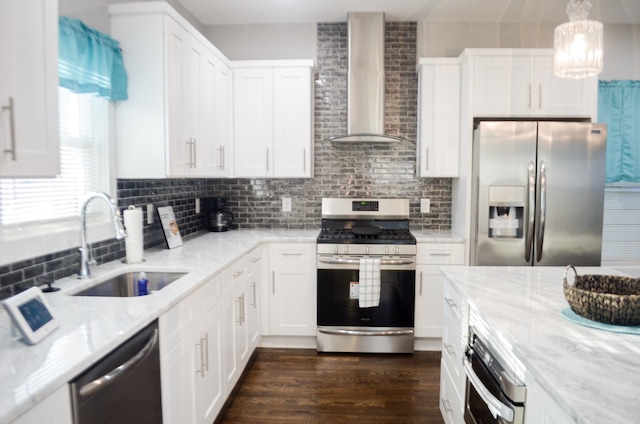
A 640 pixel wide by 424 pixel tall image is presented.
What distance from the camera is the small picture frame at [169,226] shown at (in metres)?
2.76

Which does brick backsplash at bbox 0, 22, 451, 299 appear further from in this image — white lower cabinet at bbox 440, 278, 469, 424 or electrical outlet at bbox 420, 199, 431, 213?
white lower cabinet at bbox 440, 278, 469, 424

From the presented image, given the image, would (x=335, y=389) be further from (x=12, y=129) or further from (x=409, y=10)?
(x=409, y=10)

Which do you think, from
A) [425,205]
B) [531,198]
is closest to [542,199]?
[531,198]

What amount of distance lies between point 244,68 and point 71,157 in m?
1.81

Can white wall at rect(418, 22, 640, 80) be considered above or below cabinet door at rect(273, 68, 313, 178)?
above

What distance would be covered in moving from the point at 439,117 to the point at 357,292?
5.34 ft

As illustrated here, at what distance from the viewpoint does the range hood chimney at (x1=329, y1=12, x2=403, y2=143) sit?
341 cm

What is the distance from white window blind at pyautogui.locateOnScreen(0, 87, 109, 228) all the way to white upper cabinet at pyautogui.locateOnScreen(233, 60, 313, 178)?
1362mm

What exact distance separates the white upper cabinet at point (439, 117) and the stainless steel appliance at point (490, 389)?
2.04 m

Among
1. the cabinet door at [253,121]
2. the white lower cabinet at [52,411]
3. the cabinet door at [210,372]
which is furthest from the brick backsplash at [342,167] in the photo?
the white lower cabinet at [52,411]

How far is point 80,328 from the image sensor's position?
1311 mm

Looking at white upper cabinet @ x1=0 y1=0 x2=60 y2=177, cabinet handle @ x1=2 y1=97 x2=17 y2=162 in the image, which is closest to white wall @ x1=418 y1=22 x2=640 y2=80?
white upper cabinet @ x1=0 y1=0 x2=60 y2=177

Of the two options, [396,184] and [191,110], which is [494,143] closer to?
[396,184]

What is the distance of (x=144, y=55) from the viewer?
2.27m
